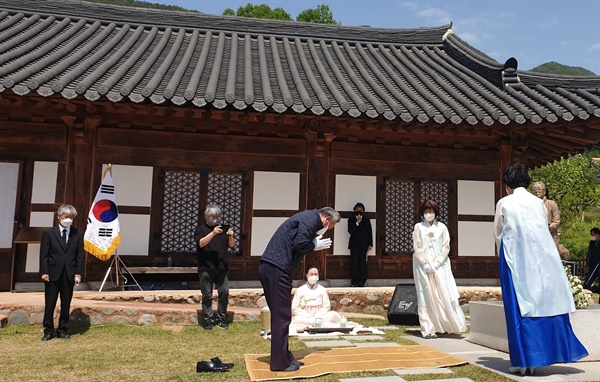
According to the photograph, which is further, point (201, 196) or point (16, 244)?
point (201, 196)

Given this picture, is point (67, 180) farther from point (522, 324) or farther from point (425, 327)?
point (522, 324)

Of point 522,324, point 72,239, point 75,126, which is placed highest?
point 75,126

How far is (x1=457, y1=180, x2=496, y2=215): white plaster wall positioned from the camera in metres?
9.52

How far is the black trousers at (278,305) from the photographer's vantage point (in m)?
4.34

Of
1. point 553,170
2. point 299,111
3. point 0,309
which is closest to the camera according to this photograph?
point 0,309

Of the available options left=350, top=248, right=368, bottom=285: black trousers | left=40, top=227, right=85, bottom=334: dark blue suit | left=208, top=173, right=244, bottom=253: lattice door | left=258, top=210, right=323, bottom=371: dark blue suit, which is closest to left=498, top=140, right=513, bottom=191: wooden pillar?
left=350, top=248, right=368, bottom=285: black trousers

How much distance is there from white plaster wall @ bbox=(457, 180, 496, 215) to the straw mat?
189 inches

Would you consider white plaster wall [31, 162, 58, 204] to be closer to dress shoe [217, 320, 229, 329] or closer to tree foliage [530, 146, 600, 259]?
dress shoe [217, 320, 229, 329]

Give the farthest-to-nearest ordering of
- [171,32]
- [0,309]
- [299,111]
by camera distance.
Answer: [171,32]
[299,111]
[0,309]

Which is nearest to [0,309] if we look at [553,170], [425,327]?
[425,327]

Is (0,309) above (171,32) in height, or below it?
below

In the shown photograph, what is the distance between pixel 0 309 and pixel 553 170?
85.3 ft

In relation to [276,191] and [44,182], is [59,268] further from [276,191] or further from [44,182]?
[276,191]

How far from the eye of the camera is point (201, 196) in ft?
28.4
